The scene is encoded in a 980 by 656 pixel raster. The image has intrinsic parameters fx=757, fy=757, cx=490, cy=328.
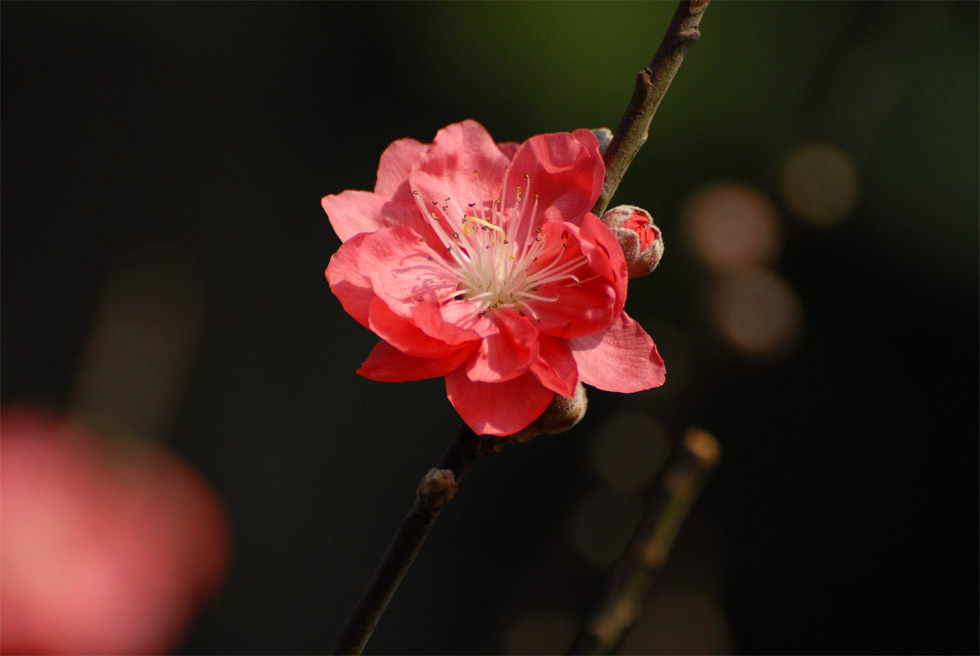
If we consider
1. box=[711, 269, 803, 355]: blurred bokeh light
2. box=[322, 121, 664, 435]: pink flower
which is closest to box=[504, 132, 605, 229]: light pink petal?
box=[322, 121, 664, 435]: pink flower

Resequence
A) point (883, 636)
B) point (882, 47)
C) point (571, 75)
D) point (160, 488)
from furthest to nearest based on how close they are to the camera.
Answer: point (160, 488)
point (571, 75)
point (883, 636)
point (882, 47)

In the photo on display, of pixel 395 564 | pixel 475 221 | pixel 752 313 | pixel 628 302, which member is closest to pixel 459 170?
pixel 475 221

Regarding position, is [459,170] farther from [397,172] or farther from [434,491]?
[434,491]

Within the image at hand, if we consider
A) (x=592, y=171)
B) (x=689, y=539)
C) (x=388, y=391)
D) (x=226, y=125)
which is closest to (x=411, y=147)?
(x=592, y=171)

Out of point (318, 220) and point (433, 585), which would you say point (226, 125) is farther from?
point (433, 585)

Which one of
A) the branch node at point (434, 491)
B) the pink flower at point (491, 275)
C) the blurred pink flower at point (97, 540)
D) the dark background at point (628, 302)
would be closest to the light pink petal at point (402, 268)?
the pink flower at point (491, 275)

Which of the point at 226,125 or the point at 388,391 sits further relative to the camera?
the point at 226,125
